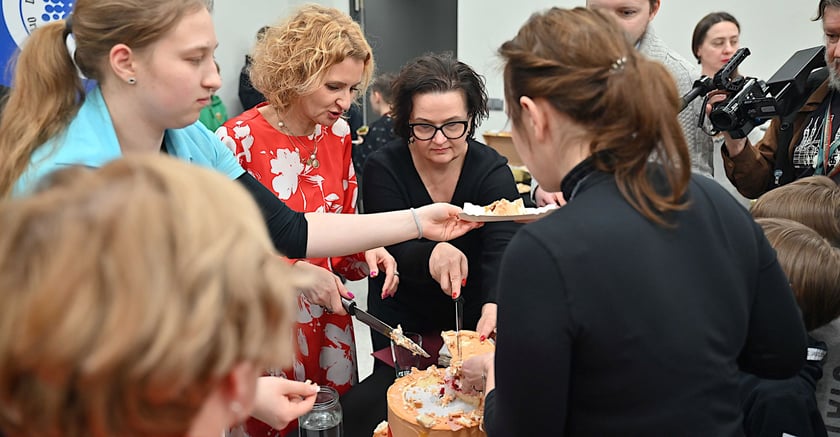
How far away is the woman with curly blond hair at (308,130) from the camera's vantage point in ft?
5.91

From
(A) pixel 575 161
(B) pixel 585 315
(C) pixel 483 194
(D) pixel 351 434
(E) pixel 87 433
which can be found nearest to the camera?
(E) pixel 87 433

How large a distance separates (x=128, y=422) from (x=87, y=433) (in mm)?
33

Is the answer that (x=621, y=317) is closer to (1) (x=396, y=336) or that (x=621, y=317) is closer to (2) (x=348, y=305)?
(1) (x=396, y=336)

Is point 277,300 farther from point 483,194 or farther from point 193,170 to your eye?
point 483,194

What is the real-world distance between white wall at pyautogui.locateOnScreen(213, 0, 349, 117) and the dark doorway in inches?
34.2

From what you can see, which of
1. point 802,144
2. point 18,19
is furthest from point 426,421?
point 18,19

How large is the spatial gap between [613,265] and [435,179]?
116 cm

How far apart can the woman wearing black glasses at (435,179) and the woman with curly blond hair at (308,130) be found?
4.7 inches

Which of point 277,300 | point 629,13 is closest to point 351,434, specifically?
point 277,300

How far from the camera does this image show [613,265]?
88cm

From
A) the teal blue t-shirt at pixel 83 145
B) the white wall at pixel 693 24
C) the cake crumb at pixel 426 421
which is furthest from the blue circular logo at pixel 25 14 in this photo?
the white wall at pixel 693 24

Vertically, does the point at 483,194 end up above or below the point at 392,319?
above

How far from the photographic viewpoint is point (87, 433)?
0.54m

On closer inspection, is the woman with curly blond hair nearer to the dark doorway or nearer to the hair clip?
the hair clip
